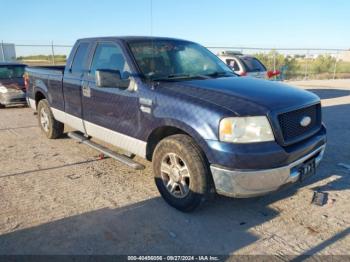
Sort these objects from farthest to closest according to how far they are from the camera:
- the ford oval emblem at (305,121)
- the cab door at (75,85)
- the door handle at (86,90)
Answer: the cab door at (75,85), the door handle at (86,90), the ford oval emblem at (305,121)

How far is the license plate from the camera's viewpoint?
3361 mm

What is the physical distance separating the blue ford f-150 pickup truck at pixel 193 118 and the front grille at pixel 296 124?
10 mm

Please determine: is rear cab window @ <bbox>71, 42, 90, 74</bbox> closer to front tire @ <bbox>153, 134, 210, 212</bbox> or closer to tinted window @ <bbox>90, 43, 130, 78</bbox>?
tinted window @ <bbox>90, 43, 130, 78</bbox>

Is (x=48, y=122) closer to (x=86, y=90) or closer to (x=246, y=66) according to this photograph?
(x=86, y=90)

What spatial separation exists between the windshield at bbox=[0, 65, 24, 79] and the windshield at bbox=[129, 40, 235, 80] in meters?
8.27

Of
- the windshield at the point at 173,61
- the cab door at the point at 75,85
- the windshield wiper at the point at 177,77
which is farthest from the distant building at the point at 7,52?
the windshield wiper at the point at 177,77

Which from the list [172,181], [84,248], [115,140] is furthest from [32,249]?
[115,140]

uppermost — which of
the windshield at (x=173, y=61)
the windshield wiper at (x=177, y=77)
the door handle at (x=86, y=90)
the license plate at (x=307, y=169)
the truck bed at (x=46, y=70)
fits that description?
the windshield at (x=173, y=61)

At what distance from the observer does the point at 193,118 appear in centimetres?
327

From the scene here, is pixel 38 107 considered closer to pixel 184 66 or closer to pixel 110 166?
pixel 110 166

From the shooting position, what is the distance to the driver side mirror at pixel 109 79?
3.76 m

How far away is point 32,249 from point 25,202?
3.47 ft

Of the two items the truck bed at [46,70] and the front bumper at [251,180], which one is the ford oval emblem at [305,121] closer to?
the front bumper at [251,180]

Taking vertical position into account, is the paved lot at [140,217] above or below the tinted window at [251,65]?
below
